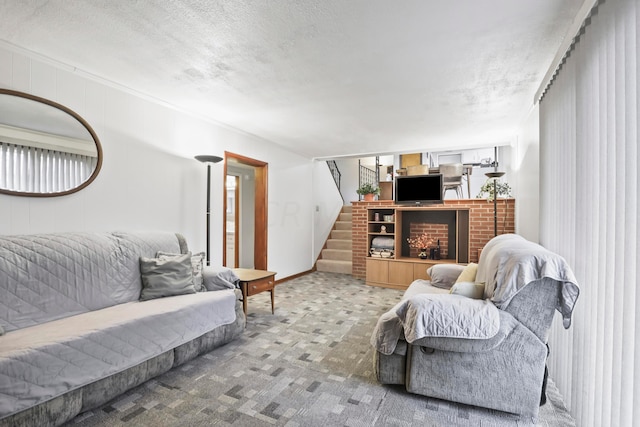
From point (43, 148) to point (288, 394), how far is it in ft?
8.97

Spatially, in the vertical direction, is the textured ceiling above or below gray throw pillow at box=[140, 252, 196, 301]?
above

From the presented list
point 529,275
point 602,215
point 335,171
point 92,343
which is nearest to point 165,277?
point 92,343

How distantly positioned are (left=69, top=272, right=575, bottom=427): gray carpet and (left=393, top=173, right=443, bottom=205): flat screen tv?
271 centimetres

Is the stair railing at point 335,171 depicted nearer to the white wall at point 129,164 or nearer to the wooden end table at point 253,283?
the white wall at point 129,164

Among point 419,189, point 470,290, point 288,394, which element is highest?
point 419,189

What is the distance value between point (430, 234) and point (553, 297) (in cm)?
377

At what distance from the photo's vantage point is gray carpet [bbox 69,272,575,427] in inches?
73.2

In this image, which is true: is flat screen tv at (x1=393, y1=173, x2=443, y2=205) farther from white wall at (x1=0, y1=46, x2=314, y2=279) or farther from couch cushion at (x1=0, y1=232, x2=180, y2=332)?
couch cushion at (x1=0, y1=232, x2=180, y2=332)

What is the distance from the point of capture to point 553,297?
1.85 meters

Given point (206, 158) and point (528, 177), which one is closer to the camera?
point (206, 158)

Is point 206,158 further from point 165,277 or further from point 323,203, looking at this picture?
point 323,203

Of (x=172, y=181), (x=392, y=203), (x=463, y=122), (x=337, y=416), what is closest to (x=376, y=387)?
(x=337, y=416)

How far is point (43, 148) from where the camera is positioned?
2.52 metres

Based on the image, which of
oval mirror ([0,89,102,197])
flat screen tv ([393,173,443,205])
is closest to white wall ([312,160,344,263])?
flat screen tv ([393,173,443,205])
